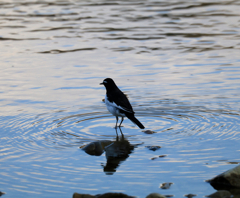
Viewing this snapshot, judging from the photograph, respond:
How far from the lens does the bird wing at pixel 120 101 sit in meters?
9.66

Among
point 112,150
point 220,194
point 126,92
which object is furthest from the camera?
point 126,92

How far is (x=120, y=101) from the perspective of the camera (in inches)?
387

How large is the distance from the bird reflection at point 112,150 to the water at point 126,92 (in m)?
0.07

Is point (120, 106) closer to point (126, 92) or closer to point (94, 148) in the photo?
point (94, 148)

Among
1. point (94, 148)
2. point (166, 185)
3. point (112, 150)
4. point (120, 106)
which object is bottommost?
point (112, 150)

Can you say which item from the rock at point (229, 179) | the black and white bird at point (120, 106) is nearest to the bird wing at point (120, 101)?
the black and white bird at point (120, 106)

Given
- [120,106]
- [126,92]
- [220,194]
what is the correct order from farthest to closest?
[126,92] < [120,106] < [220,194]

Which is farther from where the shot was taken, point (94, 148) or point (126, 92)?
point (126, 92)

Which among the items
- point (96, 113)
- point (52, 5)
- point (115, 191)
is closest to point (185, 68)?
point (96, 113)

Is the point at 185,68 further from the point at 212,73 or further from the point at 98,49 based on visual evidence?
the point at 98,49

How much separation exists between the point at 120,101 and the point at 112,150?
1646mm

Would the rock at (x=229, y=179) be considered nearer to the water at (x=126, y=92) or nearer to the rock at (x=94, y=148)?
the water at (x=126, y=92)

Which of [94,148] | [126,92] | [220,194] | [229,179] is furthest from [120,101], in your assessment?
[220,194]

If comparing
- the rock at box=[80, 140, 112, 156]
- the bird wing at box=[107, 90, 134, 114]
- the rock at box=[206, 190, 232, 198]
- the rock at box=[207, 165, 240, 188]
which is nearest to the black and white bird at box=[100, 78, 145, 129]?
the bird wing at box=[107, 90, 134, 114]
